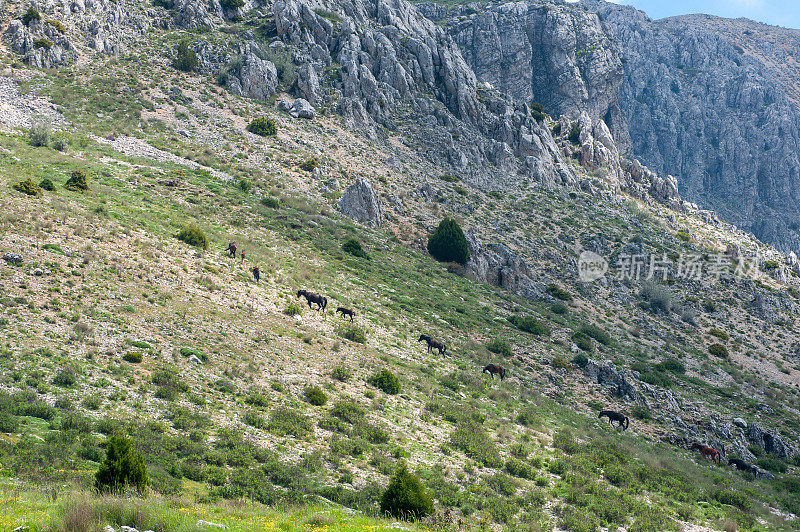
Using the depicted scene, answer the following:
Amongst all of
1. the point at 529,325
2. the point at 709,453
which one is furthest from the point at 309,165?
the point at 709,453

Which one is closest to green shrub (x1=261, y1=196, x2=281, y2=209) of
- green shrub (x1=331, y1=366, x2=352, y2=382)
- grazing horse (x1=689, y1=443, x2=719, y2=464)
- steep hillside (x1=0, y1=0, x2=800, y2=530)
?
steep hillside (x1=0, y1=0, x2=800, y2=530)

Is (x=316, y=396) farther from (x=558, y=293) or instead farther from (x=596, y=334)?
(x=558, y=293)

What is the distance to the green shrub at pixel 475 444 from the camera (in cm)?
2006

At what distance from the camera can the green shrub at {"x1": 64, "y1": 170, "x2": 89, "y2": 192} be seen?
33.8 m

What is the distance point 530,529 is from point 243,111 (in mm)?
61680

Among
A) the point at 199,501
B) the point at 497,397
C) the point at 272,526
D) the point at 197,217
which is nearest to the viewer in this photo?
the point at 272,526

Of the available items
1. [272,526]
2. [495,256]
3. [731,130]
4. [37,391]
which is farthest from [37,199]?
[731,130]

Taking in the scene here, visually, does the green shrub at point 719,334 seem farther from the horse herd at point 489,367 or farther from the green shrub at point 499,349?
the green shrub at point 499,349

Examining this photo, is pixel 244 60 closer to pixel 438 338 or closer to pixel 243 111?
pixel 243 111

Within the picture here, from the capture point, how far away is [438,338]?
35094mm

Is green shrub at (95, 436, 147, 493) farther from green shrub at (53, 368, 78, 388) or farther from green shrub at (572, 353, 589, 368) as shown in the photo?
green shrub at (572, 353, 589, 368)

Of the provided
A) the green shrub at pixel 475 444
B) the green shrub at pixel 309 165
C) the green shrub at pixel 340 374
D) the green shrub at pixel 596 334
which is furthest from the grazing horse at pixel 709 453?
the green shrub at pixel 309 165

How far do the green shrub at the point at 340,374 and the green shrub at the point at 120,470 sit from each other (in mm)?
12555

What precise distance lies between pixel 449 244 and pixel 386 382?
31380 millimetres
